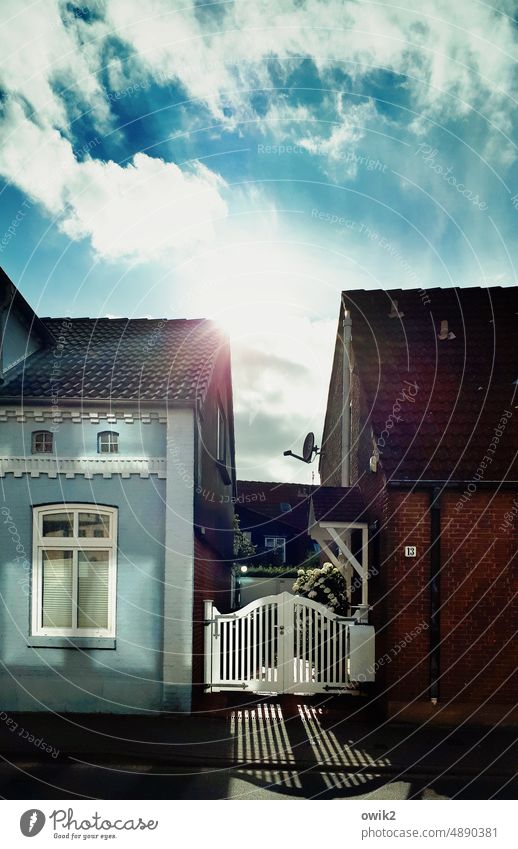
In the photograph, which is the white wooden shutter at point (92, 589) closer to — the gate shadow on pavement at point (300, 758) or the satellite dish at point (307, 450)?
the gate shadow on pavement at point (300, 758)

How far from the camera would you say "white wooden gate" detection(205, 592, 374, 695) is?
11.7 m

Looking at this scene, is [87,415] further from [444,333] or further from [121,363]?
[444,333]

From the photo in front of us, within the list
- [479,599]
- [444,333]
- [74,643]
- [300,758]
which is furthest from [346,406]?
[300,758]

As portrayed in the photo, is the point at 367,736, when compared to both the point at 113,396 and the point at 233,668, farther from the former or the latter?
the point at 113,396

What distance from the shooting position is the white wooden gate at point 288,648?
1167cm

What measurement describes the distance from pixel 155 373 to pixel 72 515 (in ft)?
7.89

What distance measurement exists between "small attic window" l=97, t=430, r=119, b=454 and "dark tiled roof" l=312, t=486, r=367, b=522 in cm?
329

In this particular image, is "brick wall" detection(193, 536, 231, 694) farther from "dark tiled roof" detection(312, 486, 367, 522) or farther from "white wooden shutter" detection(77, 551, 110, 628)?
"dark tiled roof" detection(312, 486, 367, 522)

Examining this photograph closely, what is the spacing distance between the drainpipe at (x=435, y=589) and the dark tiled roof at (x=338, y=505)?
176 cm

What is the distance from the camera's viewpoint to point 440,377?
12312 mm

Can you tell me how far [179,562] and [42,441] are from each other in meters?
2.65

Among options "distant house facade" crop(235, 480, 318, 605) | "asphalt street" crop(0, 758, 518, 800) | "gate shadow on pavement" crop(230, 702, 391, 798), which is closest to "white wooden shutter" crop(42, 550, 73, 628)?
"gate shadow on pavement" crop(230, 702, 391, 798)

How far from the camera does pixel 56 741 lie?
9.07 meters
